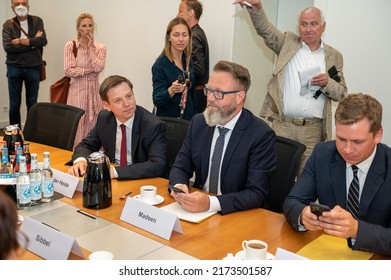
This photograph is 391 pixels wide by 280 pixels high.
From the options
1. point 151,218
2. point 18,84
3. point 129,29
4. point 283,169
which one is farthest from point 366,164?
point 18,84

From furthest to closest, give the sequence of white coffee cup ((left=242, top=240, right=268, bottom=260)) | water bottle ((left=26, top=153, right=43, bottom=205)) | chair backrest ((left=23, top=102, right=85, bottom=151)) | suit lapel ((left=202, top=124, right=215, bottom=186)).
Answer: chair backrest ((left=23, top=102, right=85, bottom=151)) → suit lapel ((left=202, top=124, right=215, bottom=186)) → water bottle ((left=26, top=153, right=43, bottom=205)) → white coffee cup ((left=242, top=240, right=268, bottom=260))

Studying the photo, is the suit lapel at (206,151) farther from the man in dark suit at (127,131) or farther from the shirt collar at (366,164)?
the shirt collar at (366,164)

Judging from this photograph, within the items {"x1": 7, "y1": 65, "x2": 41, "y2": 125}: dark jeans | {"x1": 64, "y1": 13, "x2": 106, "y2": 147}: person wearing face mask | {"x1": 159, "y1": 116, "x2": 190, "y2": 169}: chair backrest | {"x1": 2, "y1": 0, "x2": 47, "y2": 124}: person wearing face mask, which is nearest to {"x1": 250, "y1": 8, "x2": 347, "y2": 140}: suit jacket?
{"x1": 159, "y1": 116, "x2": 190, "y2": 169}: chair backrest

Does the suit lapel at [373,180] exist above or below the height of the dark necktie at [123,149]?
above

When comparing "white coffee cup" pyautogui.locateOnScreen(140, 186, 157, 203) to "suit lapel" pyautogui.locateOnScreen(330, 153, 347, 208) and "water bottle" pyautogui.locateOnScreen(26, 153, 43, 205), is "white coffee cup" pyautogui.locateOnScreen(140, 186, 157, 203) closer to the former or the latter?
"water bottle" pyautogui.locateOnScreen(26, 153, 43, 205)

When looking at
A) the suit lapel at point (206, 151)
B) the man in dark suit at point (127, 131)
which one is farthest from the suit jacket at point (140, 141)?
the suit lapel at point (206, 151)

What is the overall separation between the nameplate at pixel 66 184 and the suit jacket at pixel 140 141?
412 millimetres

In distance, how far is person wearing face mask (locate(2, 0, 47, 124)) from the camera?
5672mm

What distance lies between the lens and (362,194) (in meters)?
1.93

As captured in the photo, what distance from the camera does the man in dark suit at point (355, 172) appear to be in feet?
6.12

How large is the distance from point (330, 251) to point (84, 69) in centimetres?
384

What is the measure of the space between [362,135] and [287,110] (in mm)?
1738

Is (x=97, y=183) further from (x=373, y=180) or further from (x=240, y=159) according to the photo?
(x=373, y=180)

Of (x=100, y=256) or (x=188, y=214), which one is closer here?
(x=100, y=256)
